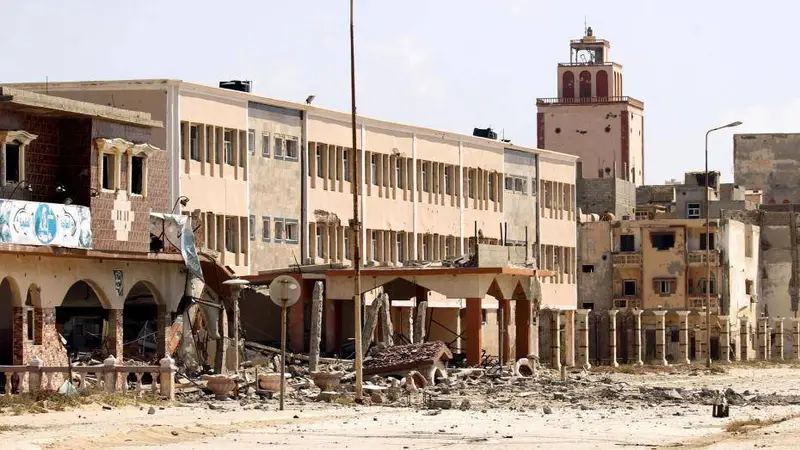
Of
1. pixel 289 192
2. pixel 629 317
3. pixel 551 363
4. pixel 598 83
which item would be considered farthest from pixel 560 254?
pixel 598 83

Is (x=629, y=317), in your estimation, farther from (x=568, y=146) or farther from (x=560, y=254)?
(x=568, y=146)

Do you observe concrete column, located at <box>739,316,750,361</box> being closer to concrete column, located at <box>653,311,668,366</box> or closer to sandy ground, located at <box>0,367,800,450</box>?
concrete column, located at <box>653,311,668,366</box>

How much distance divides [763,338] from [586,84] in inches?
1271

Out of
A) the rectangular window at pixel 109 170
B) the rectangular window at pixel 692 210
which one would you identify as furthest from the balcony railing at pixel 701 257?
the rectangular window at pixel 109 170

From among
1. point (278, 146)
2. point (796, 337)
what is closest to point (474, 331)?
point (278, 146)

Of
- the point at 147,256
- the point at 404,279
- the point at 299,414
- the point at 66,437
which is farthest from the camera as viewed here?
the point at 404,279

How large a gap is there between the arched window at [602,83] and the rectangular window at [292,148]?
2624 inches

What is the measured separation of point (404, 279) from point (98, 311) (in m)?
14.7

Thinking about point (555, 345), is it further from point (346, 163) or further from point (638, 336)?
point (638, 336)

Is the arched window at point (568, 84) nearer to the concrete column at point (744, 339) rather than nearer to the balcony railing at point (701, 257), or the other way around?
the balcony railing at point (701, 257)

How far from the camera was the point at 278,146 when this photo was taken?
73750 mm

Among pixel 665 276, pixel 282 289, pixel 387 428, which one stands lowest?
pixel 387 428

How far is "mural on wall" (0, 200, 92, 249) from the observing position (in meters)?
46.3

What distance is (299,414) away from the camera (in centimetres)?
4228
